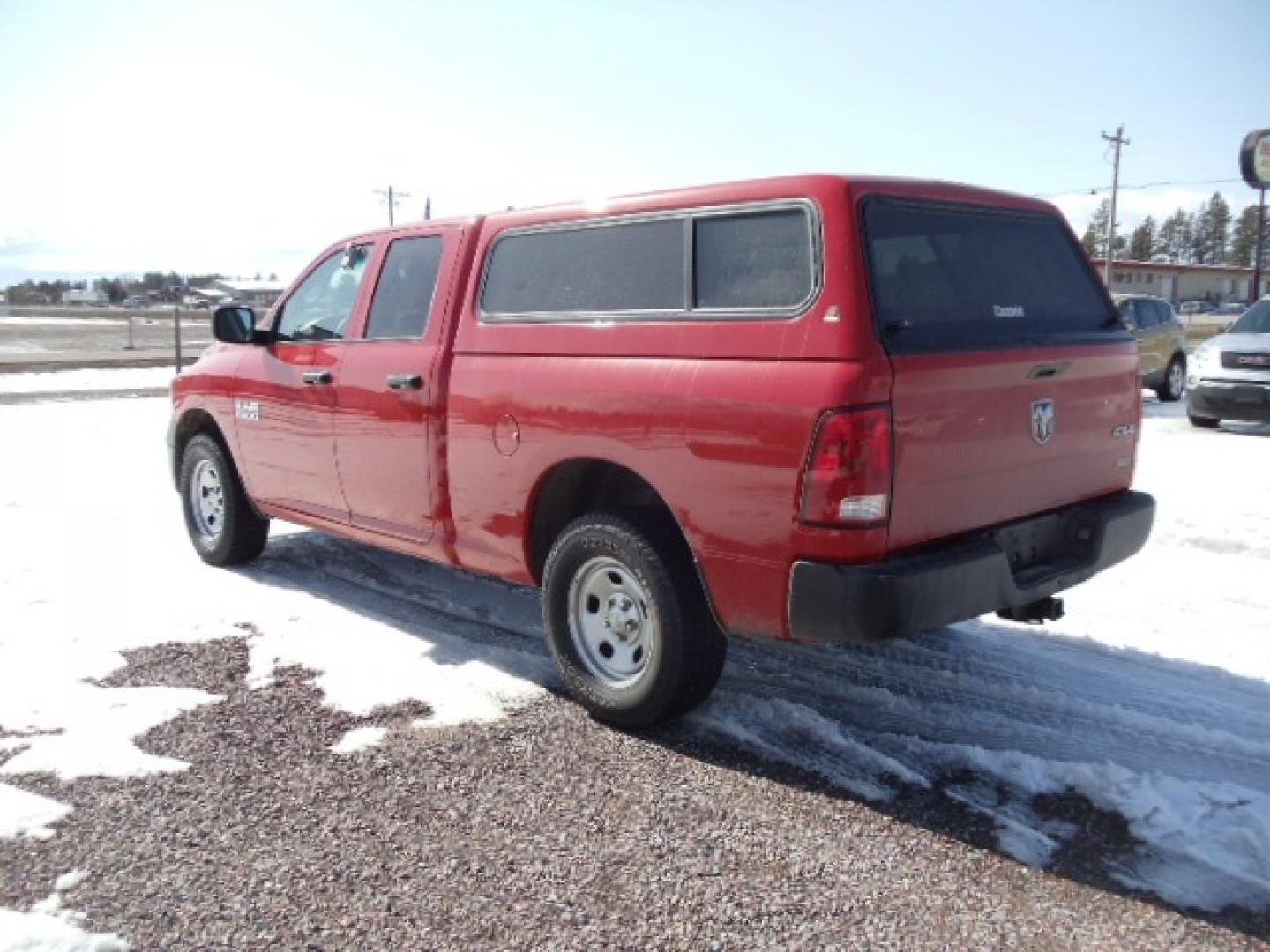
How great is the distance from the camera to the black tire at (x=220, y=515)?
6066 millimetres

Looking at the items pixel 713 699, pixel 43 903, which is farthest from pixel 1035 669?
pixel 43 903

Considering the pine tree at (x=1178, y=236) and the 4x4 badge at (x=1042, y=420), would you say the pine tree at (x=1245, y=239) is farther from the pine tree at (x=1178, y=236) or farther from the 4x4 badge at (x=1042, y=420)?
the 4x4 badge at (x=1042, y=420)

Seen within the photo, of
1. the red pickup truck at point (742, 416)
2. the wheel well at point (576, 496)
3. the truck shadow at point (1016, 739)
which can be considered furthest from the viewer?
the wheel well at point (576, 496)

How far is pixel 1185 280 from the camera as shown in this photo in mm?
96625

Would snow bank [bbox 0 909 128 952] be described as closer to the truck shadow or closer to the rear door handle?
the truck shadow

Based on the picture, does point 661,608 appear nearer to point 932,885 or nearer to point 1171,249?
point 932,885

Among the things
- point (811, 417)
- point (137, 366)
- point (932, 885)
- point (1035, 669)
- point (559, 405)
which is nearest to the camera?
point (932, 885)

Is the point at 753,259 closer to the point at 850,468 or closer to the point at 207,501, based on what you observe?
the point at 850,468

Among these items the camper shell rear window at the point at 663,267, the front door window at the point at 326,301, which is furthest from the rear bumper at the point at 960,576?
the front door window at the point at 326,301

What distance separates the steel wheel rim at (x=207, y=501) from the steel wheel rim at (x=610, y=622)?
9.83 feet

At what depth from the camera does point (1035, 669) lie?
4.53 metres

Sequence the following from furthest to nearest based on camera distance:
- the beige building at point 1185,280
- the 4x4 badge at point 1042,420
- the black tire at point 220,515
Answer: the beige building at point 1185,280 < the black tire at point 220,515 < the 4x4 badge at point 1042,420

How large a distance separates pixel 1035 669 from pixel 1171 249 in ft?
578

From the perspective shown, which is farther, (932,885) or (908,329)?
(908,329)
